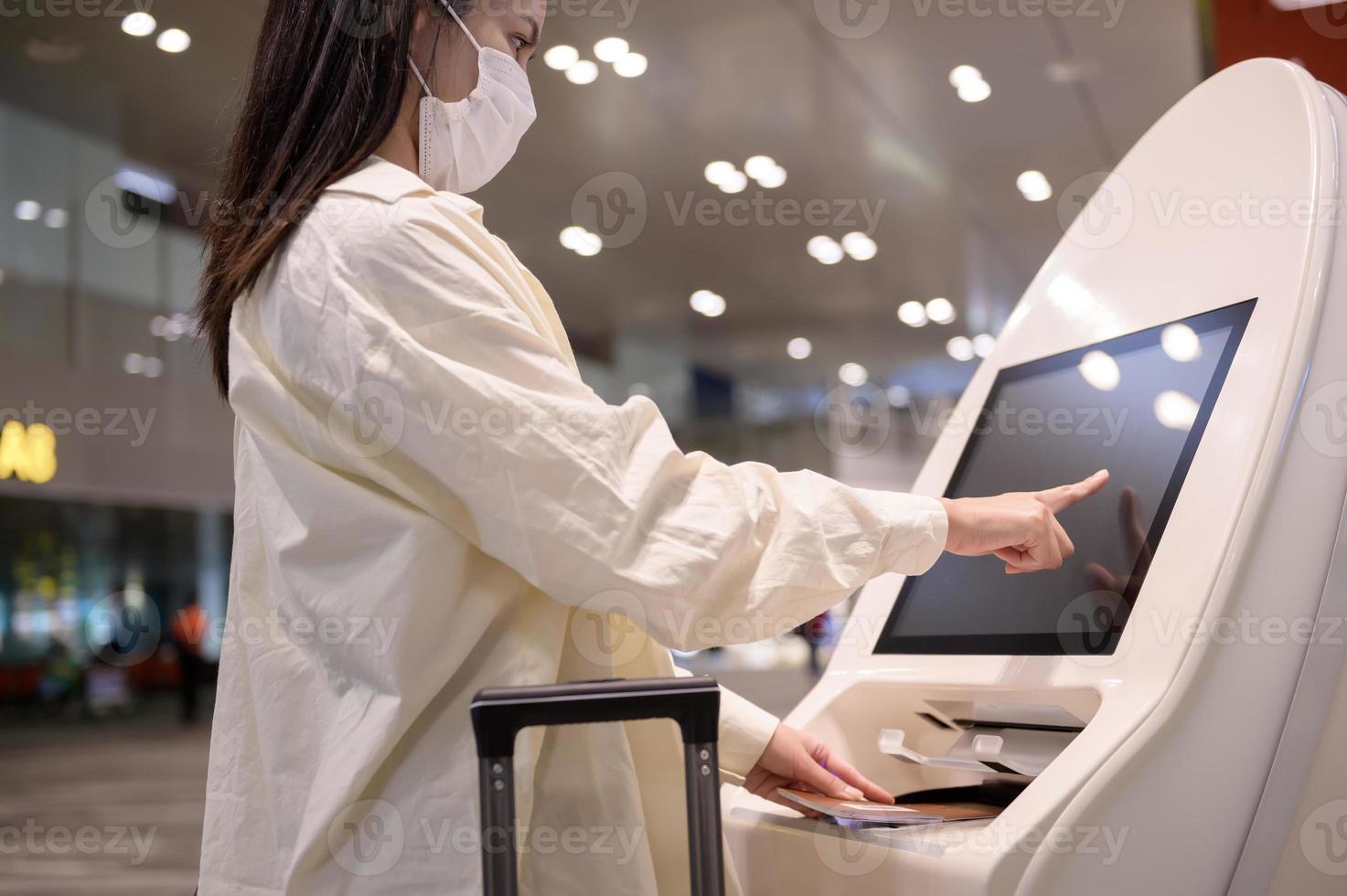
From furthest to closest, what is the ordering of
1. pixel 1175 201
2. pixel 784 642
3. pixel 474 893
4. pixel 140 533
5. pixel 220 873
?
pixel 784 642
pixel 140 533
pixel 1175 201
pixel 220 873
pixel 474 893

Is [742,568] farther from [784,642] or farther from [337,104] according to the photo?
[784,642]

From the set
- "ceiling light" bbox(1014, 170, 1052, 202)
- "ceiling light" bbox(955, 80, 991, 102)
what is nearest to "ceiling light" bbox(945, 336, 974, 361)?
"ceiling light" bbox(1014, 170, 1052, 202)

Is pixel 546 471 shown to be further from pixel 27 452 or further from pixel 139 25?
pixel 27 452

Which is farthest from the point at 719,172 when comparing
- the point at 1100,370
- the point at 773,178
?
the point at 1100,370

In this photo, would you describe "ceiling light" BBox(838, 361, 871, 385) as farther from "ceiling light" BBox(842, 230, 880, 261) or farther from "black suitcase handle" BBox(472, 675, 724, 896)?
"black suitcase handle" BBox(472, 675, 724, 896)

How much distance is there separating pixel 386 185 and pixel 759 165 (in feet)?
19.8

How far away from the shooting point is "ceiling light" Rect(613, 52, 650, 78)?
5.36 meters

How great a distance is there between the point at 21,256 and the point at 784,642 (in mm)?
13504

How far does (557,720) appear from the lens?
0.77 m

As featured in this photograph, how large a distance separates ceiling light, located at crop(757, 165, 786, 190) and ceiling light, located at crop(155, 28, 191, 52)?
3.31m

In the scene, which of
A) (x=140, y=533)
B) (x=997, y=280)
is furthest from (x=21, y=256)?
(x=140, y=533)

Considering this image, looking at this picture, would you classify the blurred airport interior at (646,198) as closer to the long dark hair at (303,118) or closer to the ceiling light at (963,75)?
the ceiling light at (963,75)

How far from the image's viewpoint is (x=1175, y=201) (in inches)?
57.5

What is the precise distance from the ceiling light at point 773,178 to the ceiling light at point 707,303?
2.24 meters
